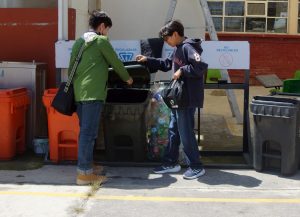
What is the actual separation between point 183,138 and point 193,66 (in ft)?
2.73

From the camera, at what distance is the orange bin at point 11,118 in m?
6.46

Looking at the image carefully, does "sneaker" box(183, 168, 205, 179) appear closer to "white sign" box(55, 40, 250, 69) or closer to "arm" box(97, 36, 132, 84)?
"arm" box(97, 36, 132, 84)

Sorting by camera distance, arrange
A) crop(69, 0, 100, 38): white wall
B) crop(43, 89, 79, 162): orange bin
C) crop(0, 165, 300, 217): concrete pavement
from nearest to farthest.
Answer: crop(0, 165, 300, 217): concrete pavement
crop(43, 89, 79, 162): orange bin
crop(69, 0, 100, 38): white wall

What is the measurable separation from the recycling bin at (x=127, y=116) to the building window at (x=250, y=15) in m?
9.90

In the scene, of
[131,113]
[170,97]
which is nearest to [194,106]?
[170,97]

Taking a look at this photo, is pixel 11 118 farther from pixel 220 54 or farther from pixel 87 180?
pixel 220 54

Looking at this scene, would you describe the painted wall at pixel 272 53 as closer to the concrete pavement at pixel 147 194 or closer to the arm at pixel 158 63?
the arm at pixel 158 63

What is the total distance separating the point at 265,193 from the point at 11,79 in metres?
3.65

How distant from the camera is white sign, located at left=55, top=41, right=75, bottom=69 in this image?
22.3 feet

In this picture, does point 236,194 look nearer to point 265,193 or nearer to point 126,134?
point 265,193

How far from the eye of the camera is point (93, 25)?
575 centimetres

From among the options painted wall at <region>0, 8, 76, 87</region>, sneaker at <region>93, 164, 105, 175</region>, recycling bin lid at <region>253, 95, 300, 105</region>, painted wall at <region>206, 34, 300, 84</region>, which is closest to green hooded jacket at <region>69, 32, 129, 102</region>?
sneaker at <region>93, 164, 105, 175</region>

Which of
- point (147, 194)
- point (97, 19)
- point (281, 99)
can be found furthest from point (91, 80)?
point (281, 99)

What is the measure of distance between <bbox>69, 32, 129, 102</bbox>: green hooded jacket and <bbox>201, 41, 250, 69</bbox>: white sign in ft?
5.21
